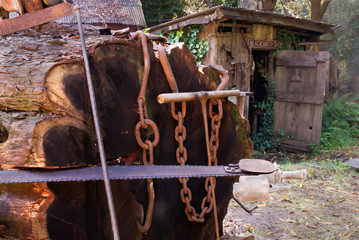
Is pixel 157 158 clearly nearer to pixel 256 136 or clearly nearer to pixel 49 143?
pixel 49 143

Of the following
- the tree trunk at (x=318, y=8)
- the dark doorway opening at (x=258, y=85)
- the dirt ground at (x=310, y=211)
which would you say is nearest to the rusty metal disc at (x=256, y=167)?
the dirt ground at (x=310, y=211)

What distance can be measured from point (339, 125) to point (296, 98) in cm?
247

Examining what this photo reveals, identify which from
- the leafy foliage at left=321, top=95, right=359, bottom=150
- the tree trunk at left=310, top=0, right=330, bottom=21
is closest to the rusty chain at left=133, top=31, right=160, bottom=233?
the leafy foliage at left=321, top=95, right=359, bottom=150

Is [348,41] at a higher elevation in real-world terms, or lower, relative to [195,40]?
higher

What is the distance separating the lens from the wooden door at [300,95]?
24.3 feet

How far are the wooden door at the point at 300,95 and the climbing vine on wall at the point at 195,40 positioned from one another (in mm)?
2182

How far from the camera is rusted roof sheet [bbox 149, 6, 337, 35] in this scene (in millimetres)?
6176

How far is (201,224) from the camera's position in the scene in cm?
201

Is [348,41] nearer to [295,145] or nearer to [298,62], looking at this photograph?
[298,62]

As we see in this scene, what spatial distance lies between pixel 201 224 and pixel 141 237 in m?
0.51

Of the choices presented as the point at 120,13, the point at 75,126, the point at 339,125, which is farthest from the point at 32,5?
the point at 339,125

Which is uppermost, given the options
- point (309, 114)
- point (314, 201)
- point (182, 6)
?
point (182, 6)

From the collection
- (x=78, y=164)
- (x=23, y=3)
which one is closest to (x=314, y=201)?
(x=78, y=164)

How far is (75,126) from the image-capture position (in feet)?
4.34
